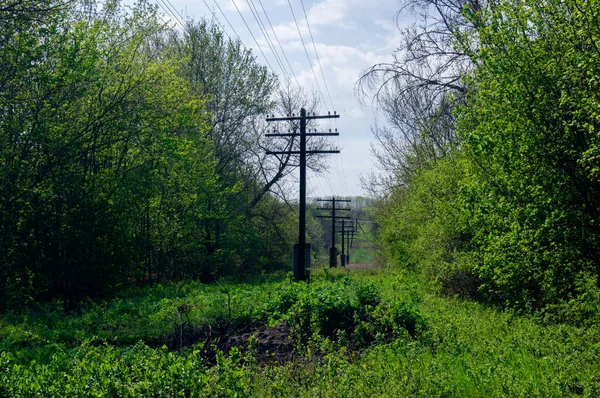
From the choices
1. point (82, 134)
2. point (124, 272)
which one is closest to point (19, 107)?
point (82, 134)

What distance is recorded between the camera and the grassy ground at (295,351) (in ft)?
21.5

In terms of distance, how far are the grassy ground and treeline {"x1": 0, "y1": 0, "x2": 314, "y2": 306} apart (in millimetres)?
3276

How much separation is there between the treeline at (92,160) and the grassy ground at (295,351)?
3276 mm

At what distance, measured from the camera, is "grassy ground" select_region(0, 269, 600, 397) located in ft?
21.5

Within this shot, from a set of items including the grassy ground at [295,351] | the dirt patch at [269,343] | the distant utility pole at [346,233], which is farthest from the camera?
the distant utility pole at [346,233]

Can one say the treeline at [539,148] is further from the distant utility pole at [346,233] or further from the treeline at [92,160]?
the distant utility pole at [346,233]

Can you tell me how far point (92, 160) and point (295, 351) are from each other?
12315 mm

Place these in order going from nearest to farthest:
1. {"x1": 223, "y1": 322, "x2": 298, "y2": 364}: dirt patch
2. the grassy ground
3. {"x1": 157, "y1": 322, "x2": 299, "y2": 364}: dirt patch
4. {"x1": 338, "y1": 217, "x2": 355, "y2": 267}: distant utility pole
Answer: the grassy ground < {"x1": 223, "y1": 322, "x2": 298, "y2": 364}: dirt patch < {"x1": 157, "y1": 322, "x2": 299, "y2": 364}: dirt patch < {"x1": 338, "y1": 217, "x2": 355, "y2": 267}: distant utility pole

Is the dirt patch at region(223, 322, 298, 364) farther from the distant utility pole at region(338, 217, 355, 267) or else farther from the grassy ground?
the distant utility pole at region(338, 217, 355, 267)

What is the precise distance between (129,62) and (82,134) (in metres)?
3.71

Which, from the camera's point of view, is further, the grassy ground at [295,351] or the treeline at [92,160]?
the treeline at [92,160]

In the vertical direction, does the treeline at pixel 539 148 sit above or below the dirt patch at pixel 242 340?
above

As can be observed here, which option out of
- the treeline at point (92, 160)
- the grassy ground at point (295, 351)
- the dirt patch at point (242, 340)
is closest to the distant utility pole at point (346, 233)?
the treeline at point (92, 160)

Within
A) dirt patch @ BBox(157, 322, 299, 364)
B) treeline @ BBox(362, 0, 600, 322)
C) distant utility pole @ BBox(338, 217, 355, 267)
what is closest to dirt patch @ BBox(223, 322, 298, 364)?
dirt patch @ BBox(157, 322, 299, 364)
